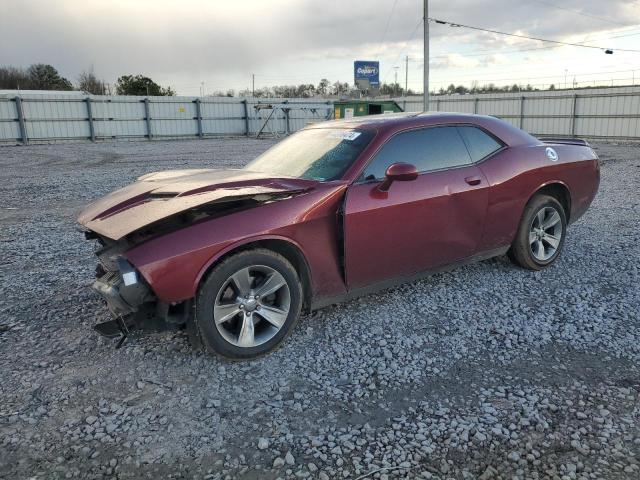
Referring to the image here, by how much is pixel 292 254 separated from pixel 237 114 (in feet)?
102

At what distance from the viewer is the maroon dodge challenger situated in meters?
3.29

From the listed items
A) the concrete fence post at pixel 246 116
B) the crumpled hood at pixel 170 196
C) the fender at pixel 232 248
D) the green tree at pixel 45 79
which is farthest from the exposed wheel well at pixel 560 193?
the green tree at pixel 45 79

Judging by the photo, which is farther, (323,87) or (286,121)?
(323,87)

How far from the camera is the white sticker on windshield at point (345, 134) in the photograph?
13.9 feet

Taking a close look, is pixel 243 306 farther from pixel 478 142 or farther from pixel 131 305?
pixel 478 142

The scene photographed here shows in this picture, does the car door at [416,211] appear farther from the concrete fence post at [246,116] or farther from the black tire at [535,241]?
the concrete fence post at [246,116]

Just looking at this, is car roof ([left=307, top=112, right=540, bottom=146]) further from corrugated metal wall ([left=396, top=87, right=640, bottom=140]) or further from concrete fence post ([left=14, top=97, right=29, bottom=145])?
concrete fence post ([left=14, top=97, right=29, bottom=145])

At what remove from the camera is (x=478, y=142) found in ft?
15.5

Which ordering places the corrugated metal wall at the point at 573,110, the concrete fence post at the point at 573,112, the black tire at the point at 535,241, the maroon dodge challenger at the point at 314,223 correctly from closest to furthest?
1. the maroon dodge challenger at the point at 314,223
2. the black tire at the point at 535,241
3. the corrugated metal wall at the point at 573,110
4. the concrete fence post at the point at 573,112

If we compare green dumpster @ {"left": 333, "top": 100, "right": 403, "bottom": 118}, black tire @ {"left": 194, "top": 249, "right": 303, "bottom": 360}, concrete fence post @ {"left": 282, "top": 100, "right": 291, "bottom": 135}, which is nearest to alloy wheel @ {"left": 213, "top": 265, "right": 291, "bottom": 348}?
black tire @ {"left": 194, "top": 249, "right": 303, "bottom": 360}

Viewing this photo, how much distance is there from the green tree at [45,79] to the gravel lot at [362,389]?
6438cm

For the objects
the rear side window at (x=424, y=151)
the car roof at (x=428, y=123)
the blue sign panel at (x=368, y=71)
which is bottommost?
the rear side window at (x=424, y=151)

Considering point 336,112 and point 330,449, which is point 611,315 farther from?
point 336,112

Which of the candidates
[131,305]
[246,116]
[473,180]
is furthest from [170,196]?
[246,116]
